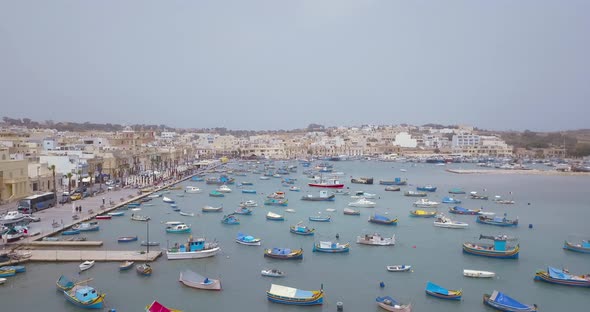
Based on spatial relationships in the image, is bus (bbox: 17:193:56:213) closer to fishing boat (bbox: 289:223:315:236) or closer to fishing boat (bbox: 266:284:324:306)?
fishing boat (bbox: 289:223:315:236)

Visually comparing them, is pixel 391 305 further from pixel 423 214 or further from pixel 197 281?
pixel 423 214

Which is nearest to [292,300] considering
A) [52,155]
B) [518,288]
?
[518,288]

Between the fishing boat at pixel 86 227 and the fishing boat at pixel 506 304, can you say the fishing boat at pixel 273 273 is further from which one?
the fishing boat at pixel 86 227

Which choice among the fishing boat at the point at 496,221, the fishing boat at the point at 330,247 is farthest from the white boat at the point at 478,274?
the fishing boat at the point at 496,221

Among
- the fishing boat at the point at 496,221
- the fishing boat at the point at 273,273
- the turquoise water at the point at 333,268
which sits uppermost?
the fishing boat at the point at 496,221

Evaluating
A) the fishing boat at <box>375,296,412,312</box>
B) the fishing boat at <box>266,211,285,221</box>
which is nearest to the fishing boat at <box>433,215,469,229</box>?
the fishing boat at <box>266,211,285,221</box>

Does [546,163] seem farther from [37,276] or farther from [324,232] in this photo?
[37,276]

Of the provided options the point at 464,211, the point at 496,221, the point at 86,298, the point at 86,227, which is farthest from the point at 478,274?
the point at 86,227
